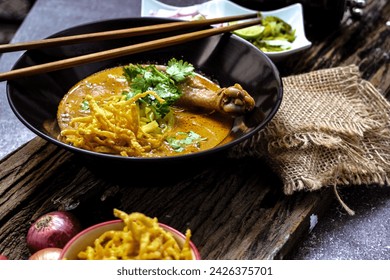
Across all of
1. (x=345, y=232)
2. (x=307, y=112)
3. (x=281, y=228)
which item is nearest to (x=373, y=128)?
(x=307, y=112)

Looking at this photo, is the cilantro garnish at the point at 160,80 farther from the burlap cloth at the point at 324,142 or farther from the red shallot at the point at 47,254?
the red shallot at the point at 47,254

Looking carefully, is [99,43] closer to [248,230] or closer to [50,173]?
[50,173]

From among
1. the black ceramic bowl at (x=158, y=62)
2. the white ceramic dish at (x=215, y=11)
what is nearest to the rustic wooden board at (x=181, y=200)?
the black ceramic bowl at (x=158, y=62)

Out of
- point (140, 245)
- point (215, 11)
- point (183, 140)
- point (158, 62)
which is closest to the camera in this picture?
point (140, 245)

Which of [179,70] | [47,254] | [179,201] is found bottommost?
[179,201]

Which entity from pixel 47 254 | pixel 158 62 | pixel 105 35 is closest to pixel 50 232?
pixel 47 254

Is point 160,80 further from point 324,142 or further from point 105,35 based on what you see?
point 324,142
